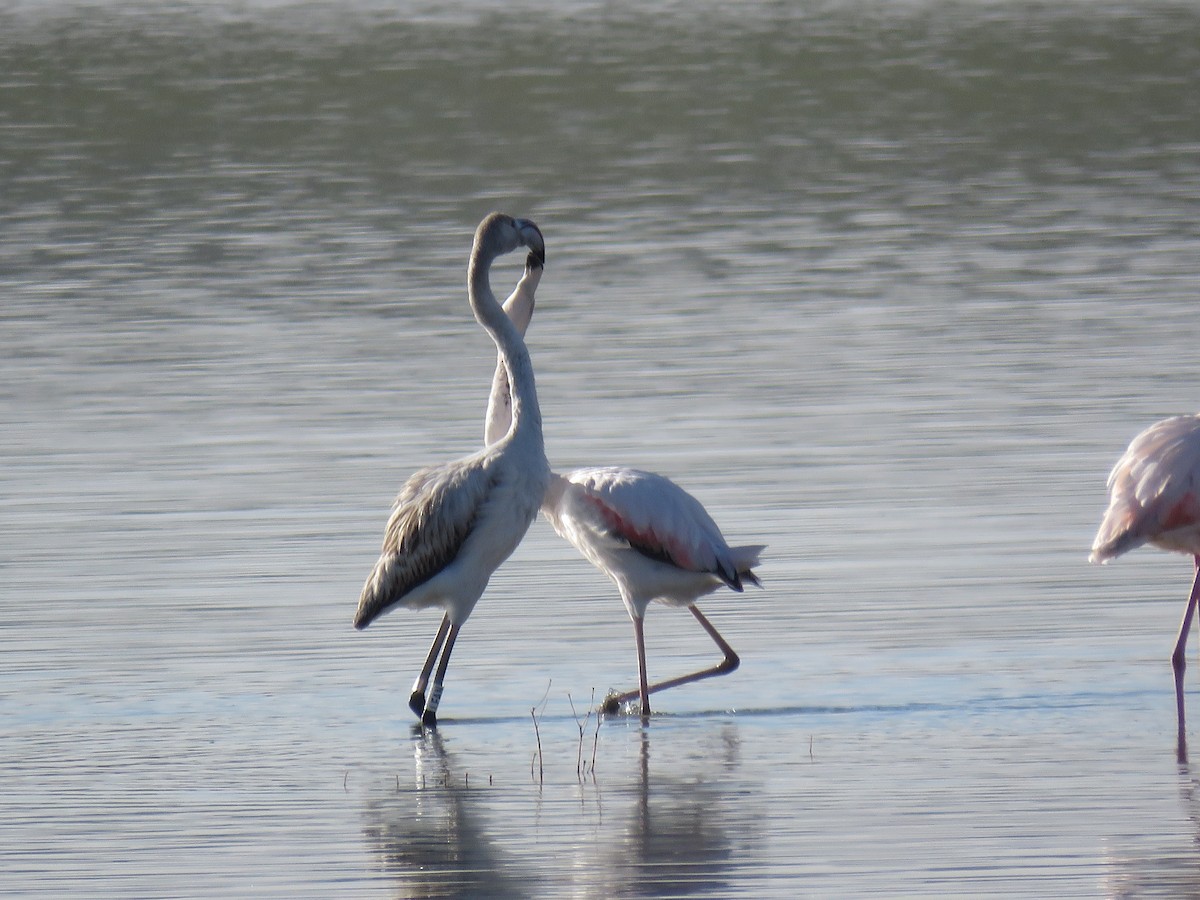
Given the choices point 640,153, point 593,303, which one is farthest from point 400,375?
point 640,153

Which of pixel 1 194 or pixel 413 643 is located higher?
pixel 413 643

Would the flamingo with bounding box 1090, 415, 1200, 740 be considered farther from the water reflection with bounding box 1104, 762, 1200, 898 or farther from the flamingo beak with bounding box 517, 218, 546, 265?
the flamingo beak with bounding box 517, 218, 546, 265

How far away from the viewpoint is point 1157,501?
27.3 feet

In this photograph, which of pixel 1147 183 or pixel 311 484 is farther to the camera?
pixel 1147 183

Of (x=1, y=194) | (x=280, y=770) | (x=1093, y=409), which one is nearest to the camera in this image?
(x=280, y=770)

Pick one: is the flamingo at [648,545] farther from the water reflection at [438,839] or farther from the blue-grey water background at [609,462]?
the water reflection at [438,839]

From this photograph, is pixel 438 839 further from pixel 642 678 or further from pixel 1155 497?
pixel 1155 497

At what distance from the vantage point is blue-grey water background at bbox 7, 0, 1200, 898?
670 centimetres

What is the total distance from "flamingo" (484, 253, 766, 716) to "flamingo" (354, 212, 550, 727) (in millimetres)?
248

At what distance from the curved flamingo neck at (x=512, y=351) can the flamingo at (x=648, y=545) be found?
0.33 m

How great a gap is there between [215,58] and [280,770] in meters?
31.0

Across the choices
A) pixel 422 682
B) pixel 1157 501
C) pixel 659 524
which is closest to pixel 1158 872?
pixel 1157 501

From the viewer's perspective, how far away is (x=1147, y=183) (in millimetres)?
21969

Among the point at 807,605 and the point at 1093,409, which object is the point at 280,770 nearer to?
the point at 807,605
